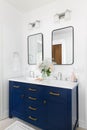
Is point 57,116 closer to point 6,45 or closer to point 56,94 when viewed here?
point 56,94

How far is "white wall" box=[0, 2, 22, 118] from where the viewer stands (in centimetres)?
258

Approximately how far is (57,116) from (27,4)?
2.50m

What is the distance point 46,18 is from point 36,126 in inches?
91.1

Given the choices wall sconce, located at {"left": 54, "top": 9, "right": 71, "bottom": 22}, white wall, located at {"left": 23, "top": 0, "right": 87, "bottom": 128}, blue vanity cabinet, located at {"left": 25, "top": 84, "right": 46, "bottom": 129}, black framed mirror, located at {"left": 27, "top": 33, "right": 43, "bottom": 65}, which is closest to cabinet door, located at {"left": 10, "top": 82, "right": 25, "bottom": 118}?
blue vanity cabinet, located at {"left": 25, "top": 84, "right": 46, "bottom": 129}

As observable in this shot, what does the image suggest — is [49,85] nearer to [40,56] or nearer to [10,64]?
→ [40,56]

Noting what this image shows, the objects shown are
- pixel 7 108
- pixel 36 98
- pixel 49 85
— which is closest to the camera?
pixel 49 85

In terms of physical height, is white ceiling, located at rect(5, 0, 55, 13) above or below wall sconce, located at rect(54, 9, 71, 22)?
above

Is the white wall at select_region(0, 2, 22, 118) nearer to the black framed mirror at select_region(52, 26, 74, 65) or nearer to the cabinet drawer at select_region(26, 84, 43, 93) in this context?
the cabinet drawer at select_region(26, 84, 43, 93)

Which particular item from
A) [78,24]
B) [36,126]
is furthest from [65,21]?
[36,126]

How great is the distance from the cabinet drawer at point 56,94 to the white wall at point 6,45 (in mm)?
1173

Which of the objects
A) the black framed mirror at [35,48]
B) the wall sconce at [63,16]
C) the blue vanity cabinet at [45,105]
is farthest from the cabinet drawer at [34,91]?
the wall sconce at [63,16]

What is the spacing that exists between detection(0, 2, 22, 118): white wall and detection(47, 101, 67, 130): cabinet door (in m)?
1.18

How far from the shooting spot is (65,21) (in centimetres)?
242

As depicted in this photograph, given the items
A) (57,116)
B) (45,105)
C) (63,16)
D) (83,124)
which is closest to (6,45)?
(63,16)
